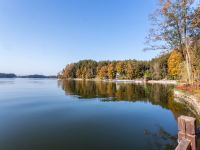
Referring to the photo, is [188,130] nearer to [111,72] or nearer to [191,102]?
[191,102]

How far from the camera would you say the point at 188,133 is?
240cm

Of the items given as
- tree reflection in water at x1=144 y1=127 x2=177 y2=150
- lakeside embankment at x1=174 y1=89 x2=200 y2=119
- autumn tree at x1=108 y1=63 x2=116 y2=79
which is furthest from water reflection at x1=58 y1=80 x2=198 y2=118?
autumn tree at x1=108 y1=63 x2=116 y2=79

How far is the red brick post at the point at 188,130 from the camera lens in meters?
2.33

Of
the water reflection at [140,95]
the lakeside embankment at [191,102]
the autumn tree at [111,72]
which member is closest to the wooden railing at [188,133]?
the water reflection at [140,95]

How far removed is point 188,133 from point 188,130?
46 mm

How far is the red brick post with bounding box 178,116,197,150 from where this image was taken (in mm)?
2332

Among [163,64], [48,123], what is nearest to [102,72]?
[163,64]

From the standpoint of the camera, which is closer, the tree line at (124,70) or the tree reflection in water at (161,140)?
the tree reflection in water at (161,140)

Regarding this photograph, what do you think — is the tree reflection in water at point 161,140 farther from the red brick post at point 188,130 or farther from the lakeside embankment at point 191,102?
the red brick post at point 188,130

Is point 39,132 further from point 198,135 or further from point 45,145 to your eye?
point 198,135

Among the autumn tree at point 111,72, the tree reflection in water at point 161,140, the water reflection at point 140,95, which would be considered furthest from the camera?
the autumn tree at point 111,72

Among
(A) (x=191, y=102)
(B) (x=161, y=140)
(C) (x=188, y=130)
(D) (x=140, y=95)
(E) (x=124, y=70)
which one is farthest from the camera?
(E) (x=124, y=70)

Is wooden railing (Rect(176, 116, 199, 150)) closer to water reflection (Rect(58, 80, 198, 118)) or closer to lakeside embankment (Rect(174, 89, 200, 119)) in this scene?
water reflection (Rect(58, 80, 198, 118))

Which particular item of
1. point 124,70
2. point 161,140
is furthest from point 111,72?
point 161,140
